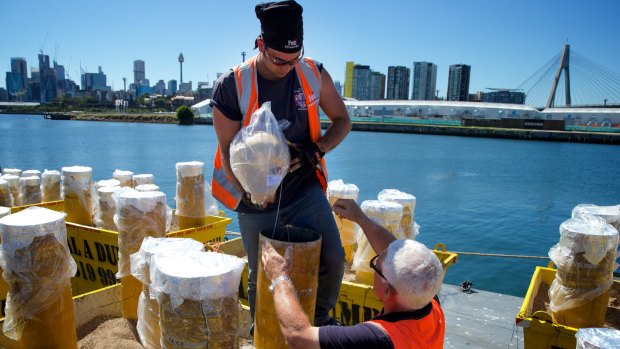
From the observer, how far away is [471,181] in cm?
2558

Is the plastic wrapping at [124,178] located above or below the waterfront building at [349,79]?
below

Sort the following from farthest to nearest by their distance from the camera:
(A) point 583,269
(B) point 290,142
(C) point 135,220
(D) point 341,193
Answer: (D) point 341,193 → (C) point 135,220 → (A) point 583,269 → (B) point 290,142

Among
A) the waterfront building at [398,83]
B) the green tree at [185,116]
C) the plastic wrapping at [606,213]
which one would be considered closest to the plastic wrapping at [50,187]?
the plastic wrapping at [606,213]

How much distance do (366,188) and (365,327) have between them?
2006 centimetres

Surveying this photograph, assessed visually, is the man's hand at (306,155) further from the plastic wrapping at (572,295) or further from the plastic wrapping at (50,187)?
the plastic wrapping at (50,187)

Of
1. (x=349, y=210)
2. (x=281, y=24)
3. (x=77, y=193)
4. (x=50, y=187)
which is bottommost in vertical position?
(x=50, y=187)

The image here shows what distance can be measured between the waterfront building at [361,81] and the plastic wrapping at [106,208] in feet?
443

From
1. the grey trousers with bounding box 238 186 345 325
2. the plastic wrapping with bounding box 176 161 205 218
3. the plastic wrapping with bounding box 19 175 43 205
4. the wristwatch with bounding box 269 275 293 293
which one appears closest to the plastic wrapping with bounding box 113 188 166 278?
the plastic wrapping with bounding box 176 161 205 218

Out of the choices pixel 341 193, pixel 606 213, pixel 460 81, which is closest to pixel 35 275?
pixel 341 193

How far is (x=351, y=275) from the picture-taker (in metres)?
5.14

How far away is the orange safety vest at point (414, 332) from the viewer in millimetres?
2068

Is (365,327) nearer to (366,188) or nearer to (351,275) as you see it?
(351,275)

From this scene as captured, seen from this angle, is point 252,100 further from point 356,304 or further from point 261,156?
point 356,304

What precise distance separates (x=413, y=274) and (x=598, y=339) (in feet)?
4.60
